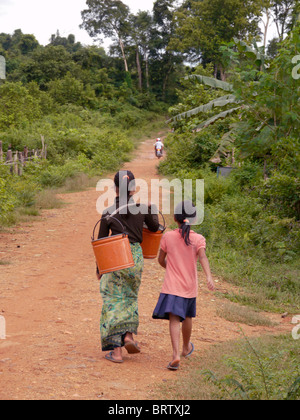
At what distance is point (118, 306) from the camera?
14.3 ft

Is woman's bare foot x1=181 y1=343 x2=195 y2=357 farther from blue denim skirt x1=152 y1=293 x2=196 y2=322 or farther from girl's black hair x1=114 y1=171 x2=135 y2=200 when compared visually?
girl's black hair x1=114 y1=171 x2=135 y2=200

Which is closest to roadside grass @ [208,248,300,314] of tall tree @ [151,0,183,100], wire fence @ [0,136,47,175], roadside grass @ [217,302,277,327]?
roadside grass @ [217,302,277,327]

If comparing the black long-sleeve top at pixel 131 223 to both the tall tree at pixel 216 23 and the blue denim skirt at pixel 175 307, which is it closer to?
the blue denim skirt at pixel 175 307

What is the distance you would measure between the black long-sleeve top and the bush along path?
1087 millimetres

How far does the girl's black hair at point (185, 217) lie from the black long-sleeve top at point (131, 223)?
335 mm

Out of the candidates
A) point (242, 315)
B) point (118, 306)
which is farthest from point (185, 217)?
point (242, 315)

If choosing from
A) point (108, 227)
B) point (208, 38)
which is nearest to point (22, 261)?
point (108, 227)

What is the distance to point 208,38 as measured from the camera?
3731cm

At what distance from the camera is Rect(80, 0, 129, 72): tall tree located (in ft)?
149

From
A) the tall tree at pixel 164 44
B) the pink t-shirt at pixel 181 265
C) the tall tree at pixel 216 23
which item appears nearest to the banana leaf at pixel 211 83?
the pink t-shirt at pixel 181 265

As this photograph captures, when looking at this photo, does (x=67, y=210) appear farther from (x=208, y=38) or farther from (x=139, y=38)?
(x=139, y=38)

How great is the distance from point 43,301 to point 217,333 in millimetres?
2141

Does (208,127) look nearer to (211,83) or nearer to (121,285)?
(211,83)

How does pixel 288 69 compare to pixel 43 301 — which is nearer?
pixel 43 301
